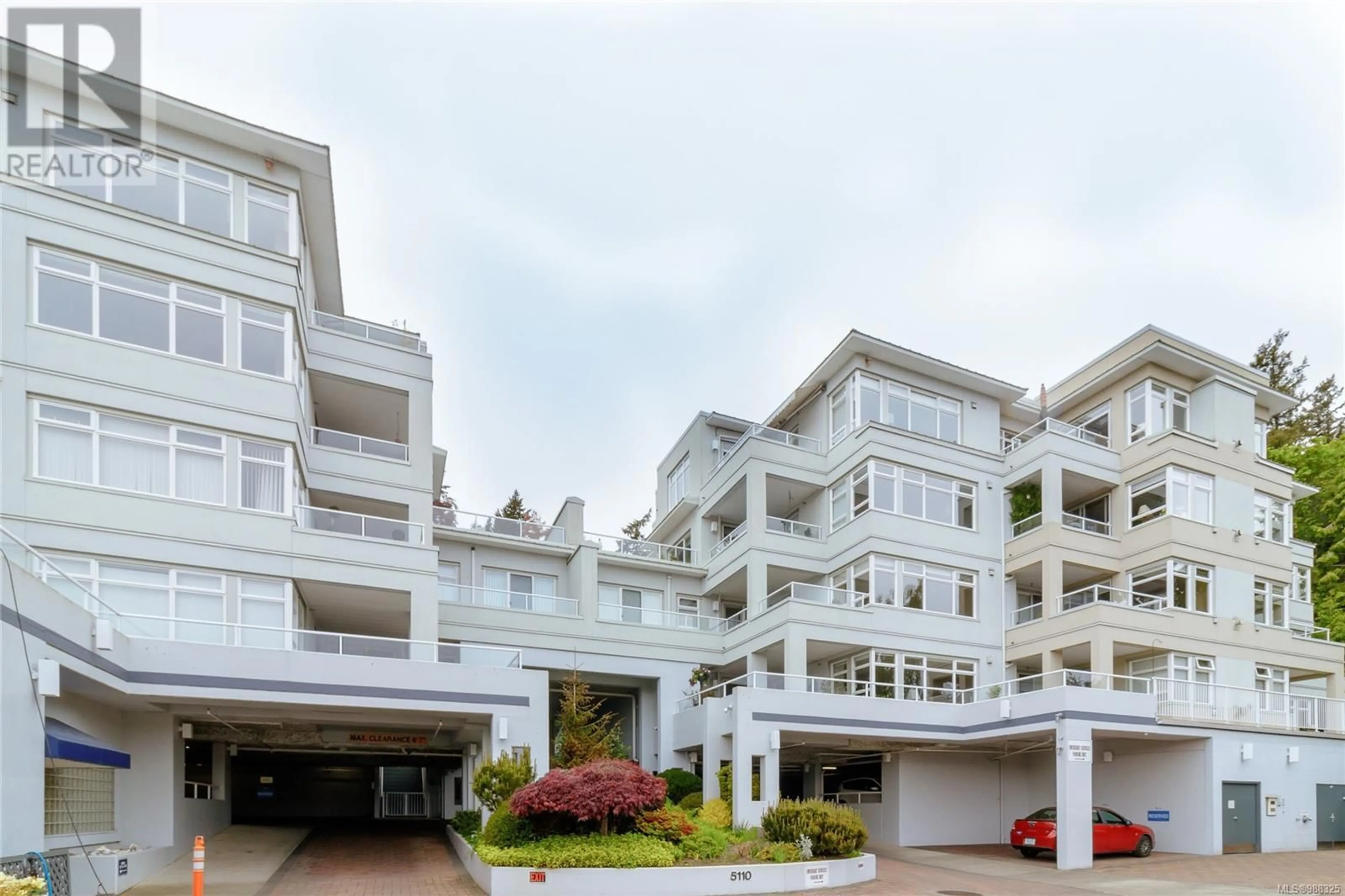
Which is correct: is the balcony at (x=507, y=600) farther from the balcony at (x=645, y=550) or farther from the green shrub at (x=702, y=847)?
the green shrub at (x=702, y=847)

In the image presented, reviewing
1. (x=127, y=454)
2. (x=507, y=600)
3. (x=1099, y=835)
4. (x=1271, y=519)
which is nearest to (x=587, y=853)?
(x=127, y=454)

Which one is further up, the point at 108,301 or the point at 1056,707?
the point at 108,301

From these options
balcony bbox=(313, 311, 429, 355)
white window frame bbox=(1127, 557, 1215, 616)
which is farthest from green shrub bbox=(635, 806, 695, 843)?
white window frame bbox=(1127, 557, 1215, 616)

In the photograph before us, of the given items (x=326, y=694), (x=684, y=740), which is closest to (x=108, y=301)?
(x=326, y=694)

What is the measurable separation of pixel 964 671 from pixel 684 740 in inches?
354

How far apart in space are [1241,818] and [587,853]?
1905cm

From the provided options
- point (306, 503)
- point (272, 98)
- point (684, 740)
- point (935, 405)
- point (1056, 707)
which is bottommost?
point (684, 740)

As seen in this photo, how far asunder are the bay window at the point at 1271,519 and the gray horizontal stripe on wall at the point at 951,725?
10.5m

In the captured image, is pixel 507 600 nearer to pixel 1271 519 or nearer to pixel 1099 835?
pixel 1099 835

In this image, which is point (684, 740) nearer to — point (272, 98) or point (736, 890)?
point (736, 890)

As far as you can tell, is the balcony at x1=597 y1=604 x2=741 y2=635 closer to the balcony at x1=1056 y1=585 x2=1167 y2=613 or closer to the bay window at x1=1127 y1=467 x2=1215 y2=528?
the balcony at x1=1056 y1=585 x2=1167 y2=613

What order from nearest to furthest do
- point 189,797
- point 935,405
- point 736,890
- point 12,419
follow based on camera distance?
point 736,890, point 12,419, point 189,797, point 935,405

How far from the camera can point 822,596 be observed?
2672 centimetres

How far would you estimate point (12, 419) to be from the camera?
16906 millimetres
